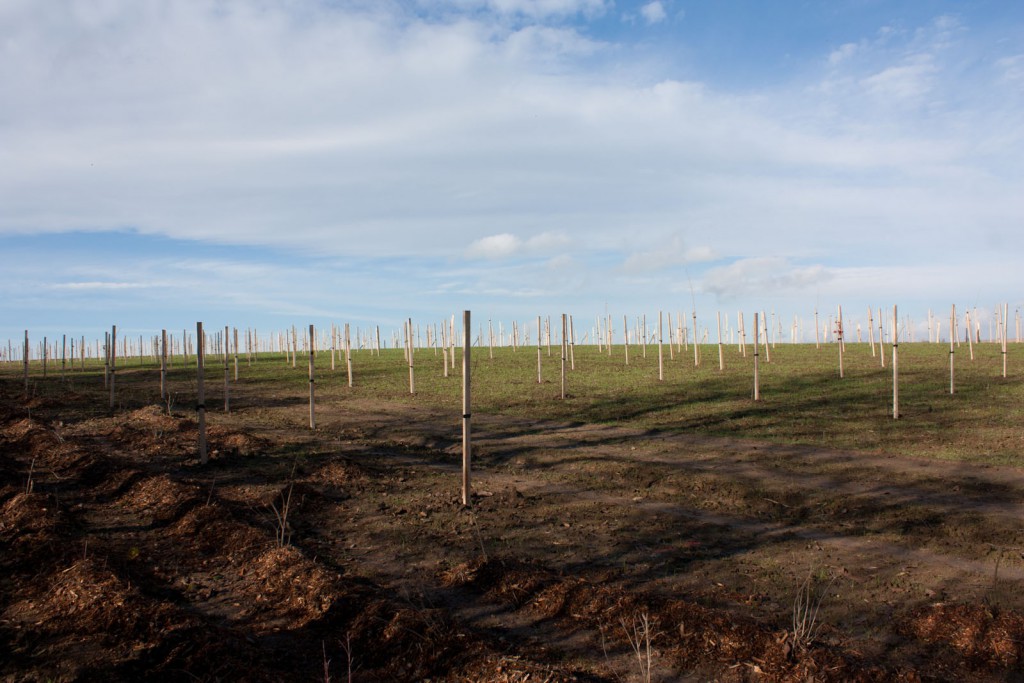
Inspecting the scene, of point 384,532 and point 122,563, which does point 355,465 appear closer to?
point 384,532

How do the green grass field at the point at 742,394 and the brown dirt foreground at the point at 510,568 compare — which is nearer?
the brown dirt foreground at the point at 510,568

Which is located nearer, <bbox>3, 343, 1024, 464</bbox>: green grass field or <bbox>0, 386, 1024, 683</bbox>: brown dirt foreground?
<bbox>0, 386, 1024, 683</bbox>: brown dirt foreground

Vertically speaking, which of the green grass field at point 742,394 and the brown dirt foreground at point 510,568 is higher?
the green grass field at point 742,394

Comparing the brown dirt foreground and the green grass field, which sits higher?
the green grass field

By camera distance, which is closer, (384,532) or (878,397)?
(384,532)

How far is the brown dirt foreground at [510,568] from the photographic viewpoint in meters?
5.21

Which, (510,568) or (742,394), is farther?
(742,394)

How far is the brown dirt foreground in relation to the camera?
5.21 m

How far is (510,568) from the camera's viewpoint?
695cm

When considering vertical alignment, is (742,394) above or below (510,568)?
above

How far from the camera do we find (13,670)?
5.09 meters

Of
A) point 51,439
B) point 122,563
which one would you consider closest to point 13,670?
point 122,563

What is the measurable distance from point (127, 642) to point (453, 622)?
2514 millimetres

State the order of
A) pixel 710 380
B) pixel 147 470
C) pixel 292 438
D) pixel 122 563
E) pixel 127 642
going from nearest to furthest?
pixel 127 642 → pixel 122 563 → pixel 147 470 → pixel 292 438 → pixel 710 380
